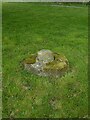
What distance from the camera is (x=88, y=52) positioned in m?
31.0

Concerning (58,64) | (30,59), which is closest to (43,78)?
(58,64)

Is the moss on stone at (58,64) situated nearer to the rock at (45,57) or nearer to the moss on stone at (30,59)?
the rock at (45,57)

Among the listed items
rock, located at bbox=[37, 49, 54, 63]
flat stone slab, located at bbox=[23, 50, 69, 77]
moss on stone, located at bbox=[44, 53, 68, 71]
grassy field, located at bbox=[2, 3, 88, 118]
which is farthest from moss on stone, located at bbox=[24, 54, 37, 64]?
moss on stone, located at bbox=[44, 53, 68, 71]

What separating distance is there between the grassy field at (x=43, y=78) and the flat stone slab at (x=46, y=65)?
513 millimetres

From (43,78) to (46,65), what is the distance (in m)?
1.29

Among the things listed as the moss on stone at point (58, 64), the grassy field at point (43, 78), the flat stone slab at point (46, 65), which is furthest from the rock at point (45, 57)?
the grassy field at point (43, 78)

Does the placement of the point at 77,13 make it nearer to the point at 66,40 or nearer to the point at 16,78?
the point at 66,40

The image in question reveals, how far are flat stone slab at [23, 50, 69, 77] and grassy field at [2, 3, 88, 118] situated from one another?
0.51 metres

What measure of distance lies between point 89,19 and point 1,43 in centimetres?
1711

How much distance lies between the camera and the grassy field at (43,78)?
74.5 feet

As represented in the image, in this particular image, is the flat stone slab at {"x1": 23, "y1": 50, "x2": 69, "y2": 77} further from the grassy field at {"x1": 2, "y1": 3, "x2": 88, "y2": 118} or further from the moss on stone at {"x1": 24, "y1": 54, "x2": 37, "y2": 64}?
the grassy field at {"x1": 2, "y1": 3, "x2": 88, "y2": 118}

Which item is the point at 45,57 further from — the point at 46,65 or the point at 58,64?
the point at 58,64

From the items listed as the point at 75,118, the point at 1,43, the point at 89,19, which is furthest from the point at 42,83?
the point at 89,19

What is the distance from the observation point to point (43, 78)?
1003 inches
